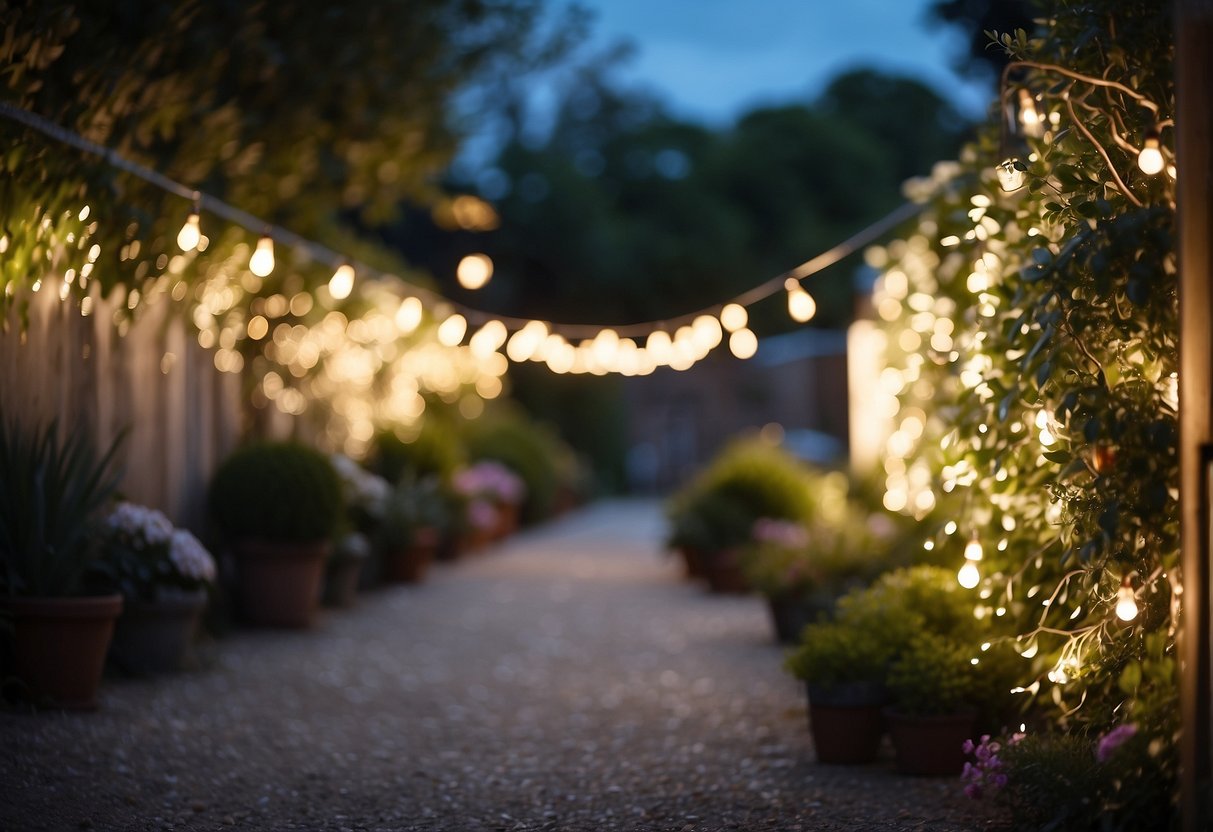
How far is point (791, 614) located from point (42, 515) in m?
3.92

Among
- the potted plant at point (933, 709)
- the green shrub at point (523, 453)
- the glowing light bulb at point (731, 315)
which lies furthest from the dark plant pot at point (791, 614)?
the green shrub at point (523, 453)

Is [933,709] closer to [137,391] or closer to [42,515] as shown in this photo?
[42,515]

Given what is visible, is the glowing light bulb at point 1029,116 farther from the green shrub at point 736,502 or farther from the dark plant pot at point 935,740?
the green shrub at point 736,502

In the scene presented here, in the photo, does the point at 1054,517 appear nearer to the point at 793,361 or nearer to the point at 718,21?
the point at 793,361

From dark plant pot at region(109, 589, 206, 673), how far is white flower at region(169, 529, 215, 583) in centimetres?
11

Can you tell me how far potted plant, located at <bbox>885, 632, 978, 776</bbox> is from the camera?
4.10m

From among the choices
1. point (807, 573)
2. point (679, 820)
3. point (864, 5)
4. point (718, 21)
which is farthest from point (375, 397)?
point (864, 5)

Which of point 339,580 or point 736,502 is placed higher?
point 736,502

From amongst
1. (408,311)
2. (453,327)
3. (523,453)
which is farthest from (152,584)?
(523,453)

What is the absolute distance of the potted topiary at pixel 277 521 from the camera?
23.5ft

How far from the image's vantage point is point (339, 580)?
27.5ft

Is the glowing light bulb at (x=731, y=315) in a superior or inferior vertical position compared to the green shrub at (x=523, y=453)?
superior

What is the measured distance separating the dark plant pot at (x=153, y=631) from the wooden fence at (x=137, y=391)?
801mm

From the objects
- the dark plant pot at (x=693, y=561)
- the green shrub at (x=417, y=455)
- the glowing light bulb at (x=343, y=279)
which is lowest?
the dark plant pot at (x=693, y=561)
